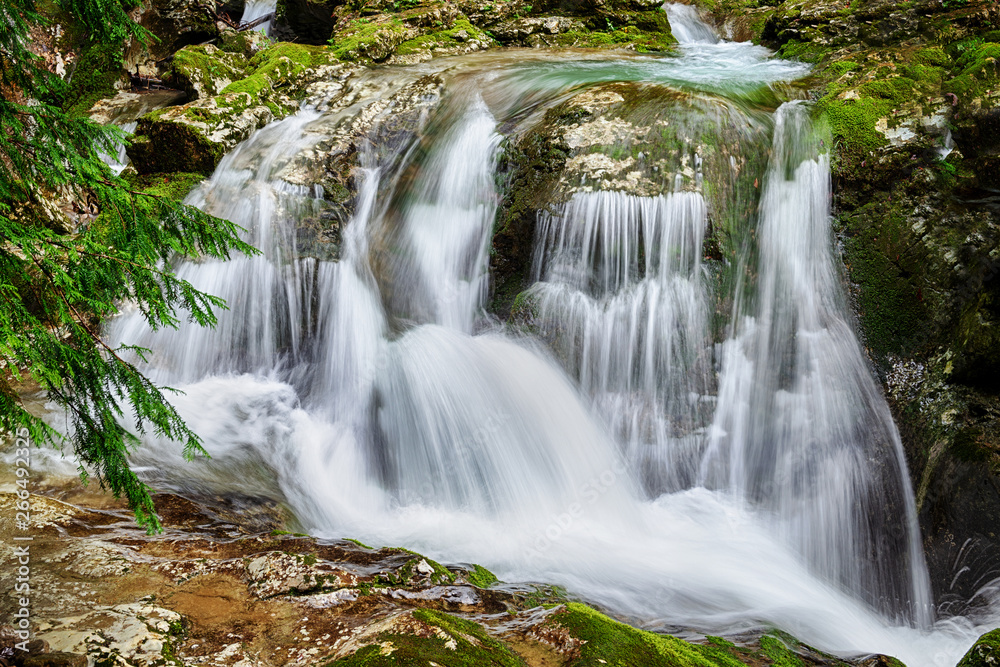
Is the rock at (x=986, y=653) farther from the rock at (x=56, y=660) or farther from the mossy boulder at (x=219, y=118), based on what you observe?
the mossy boulder at (x=219, y=118)

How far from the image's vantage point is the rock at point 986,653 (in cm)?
281

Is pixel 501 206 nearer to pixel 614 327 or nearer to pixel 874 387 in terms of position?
pixel 614 327

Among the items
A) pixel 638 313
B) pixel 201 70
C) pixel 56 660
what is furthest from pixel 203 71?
pixel 56 660

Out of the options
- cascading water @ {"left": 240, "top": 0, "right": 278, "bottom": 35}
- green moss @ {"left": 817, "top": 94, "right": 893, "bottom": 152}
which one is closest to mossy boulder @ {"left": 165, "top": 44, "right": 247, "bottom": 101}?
cascading water @ {"left": 240, "top": 0, "right": 278, "bottom": 35}

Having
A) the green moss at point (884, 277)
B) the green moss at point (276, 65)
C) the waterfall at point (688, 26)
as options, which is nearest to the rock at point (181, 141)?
the green moss at point (276, 65)

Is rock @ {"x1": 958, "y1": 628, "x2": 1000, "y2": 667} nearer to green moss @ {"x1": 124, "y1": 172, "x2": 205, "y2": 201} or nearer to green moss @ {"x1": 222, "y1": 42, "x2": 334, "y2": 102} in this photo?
green moss @ {"x1": 124, "y1": 172, "x2": 205, "y2": 201}

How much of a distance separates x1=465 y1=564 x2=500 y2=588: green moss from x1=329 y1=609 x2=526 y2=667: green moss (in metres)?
1.12

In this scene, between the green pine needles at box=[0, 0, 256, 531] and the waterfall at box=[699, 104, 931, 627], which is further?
the waterfall at box=[699, 104, 931, 627]

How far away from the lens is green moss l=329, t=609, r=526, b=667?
2.61 meters

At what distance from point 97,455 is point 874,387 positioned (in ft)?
21.1

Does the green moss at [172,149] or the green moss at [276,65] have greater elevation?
the green moss at [276,65]

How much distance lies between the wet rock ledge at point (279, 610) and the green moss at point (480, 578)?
0.02 metres

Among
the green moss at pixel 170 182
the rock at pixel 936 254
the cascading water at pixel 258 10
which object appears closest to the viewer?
the rock at pixel 936 254

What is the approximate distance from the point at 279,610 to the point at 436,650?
1.10m
